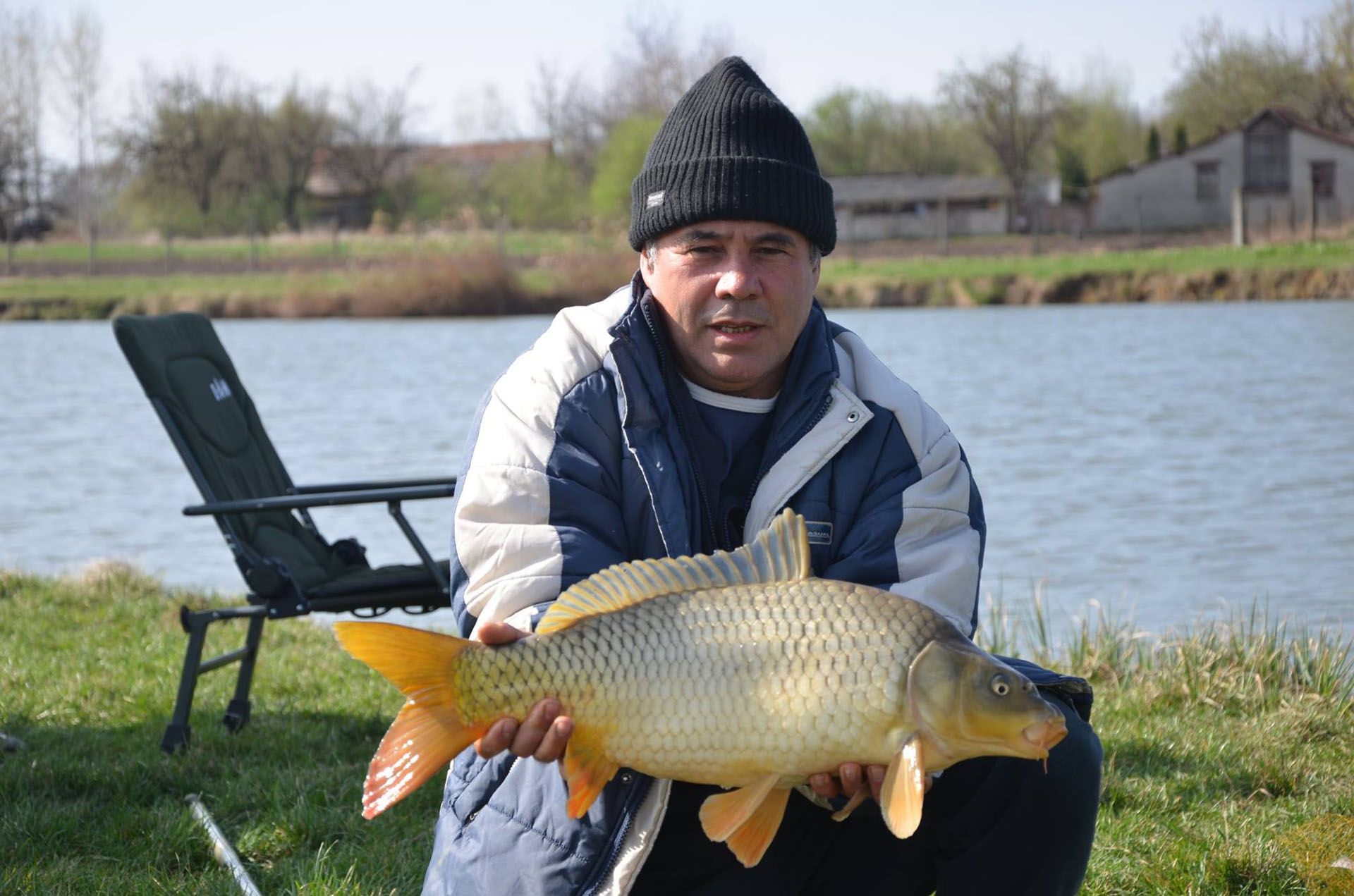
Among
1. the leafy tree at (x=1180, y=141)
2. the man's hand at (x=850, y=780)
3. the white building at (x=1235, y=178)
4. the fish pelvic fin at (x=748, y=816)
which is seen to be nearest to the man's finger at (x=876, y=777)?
the man's hand at (x=850, y=780)

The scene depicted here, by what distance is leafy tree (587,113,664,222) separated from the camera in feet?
134

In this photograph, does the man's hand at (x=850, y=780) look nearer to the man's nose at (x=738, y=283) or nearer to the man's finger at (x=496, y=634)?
the man's finger at (x=496, y=634)

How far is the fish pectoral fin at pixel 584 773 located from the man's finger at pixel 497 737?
3.3 inches

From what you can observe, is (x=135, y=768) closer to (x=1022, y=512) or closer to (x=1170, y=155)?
(x=1022, y=512)

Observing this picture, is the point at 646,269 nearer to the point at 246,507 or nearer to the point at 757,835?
the point at 757,835

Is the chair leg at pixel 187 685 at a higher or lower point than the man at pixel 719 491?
lower

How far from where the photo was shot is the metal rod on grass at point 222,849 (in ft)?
9.66

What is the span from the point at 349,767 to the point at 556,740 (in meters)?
1.81

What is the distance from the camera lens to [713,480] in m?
2.70

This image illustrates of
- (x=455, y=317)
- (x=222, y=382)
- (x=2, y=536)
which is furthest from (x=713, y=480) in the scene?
(x=455, y=317)

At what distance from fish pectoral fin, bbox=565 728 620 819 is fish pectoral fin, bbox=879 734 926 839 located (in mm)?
400

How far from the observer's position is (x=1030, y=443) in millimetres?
12781

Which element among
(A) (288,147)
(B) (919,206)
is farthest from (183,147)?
(B) (919,206)

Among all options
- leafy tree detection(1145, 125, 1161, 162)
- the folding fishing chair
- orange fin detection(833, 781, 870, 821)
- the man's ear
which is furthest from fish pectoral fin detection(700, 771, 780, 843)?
leafy tree detection(1145, 125, 1161, 162)
